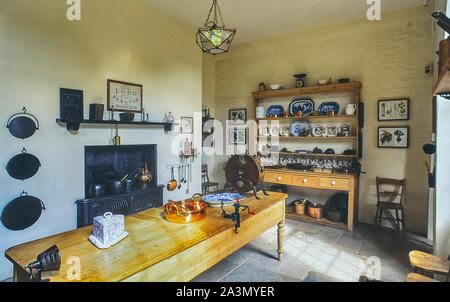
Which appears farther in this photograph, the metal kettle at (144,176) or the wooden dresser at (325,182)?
the wooden dresser at (325,182)

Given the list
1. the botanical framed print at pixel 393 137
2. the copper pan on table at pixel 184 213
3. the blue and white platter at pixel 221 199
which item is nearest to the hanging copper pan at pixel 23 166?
the copper pan on table at pixel 184 213

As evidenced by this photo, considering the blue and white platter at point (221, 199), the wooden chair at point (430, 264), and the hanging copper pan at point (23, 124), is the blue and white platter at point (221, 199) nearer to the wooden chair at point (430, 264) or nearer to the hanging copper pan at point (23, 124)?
the wooden chair at point (430, 264)

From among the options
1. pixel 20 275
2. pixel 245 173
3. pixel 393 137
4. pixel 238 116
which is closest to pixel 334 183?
pixel 393 137

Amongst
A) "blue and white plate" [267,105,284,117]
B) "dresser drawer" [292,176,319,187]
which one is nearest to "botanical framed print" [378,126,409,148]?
"dresser drawer" [292,176,319,187]

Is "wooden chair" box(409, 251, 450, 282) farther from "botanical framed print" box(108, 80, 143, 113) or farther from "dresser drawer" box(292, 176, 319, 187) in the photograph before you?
"botanical framed print" box(108, 80, 143, 113)

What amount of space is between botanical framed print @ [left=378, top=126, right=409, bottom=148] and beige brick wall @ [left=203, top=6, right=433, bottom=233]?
0.08 metres

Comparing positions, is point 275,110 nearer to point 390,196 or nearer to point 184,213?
point 390,196

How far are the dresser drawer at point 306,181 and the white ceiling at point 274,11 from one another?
2.93 m

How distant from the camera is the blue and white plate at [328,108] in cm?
513

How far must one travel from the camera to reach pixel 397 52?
15.0 feet

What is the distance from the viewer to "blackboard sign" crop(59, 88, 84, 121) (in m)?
3.32

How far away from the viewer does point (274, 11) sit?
4.70 meters

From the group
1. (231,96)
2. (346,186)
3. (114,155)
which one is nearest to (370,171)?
(346,186)

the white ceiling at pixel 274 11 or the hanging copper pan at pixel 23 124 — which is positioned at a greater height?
the white ceiling at pixel 274 11
